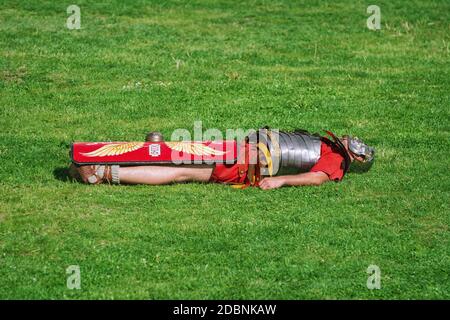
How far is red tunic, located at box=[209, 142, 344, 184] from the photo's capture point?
11.6 metres

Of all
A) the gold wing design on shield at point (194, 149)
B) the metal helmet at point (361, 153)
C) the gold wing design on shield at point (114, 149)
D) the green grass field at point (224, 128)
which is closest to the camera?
the green grass field at point (224, 128)

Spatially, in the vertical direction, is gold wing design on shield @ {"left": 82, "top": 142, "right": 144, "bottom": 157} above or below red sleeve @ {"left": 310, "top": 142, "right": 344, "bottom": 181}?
above

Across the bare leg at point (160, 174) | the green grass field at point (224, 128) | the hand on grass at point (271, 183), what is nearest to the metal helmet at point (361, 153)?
the green grass field at point (224, 128)

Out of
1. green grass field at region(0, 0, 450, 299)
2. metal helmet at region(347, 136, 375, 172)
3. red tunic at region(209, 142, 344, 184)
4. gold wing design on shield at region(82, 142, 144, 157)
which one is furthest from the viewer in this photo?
metal helmet at region(347, 136, 375, 172)

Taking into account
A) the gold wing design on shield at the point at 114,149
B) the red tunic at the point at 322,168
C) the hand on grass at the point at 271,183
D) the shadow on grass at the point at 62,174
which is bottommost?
the shadow on grass at the point at 62,174

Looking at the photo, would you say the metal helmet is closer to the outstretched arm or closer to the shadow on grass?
the outstretched arm

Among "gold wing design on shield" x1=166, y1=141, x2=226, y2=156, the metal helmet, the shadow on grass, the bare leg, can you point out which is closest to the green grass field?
the shadow on grass

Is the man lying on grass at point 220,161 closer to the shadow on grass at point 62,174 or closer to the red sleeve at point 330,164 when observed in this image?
the red sleeve at point 330,164

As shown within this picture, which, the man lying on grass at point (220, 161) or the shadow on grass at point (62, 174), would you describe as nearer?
the man lying on grass at point (220, 161)

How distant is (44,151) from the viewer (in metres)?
13.0

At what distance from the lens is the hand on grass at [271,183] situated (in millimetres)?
11484

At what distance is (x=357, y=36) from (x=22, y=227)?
1163 cm

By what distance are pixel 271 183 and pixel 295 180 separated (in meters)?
0.32
